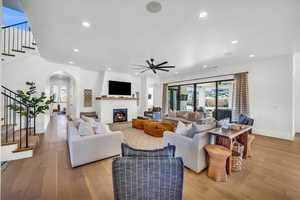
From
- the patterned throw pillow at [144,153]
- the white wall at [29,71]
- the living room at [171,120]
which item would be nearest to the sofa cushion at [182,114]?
the living room at [171,120]

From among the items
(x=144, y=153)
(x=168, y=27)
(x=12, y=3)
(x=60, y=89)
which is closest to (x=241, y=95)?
(x=168, y=27)

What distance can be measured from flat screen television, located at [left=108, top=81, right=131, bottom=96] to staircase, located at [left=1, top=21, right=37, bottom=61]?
3.48m

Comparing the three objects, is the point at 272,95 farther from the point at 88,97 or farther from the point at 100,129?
the point at 88,97

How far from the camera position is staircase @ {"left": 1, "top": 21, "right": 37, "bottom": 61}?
3949mm

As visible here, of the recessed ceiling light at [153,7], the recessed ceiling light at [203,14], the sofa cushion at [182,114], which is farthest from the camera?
the sofa cushion at [182,114]

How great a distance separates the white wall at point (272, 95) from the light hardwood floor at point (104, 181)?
6.81 feet

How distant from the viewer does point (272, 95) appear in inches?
182

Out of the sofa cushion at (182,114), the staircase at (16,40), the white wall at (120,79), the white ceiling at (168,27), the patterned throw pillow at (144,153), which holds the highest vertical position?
the staircase at (16,40)

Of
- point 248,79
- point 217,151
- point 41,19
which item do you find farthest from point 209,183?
point 248,79

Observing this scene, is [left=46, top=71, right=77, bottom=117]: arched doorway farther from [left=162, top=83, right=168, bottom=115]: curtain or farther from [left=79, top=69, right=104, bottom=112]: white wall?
[left=162, top=83, right=168, bottom=115]: curtain

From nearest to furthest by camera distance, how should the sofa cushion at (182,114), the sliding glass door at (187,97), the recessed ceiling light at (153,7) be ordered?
the recessed ceiling light at (153,7), the sofa cushion at (182,114), the sliding glass door at (187,97)

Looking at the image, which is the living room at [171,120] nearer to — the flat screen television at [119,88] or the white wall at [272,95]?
the white wall at [272,95]

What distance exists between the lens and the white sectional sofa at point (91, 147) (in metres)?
2.44

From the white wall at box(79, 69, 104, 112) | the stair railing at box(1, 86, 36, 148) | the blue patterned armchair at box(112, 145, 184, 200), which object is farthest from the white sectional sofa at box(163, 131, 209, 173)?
the white wall at box(79, 69, 104, 112)
